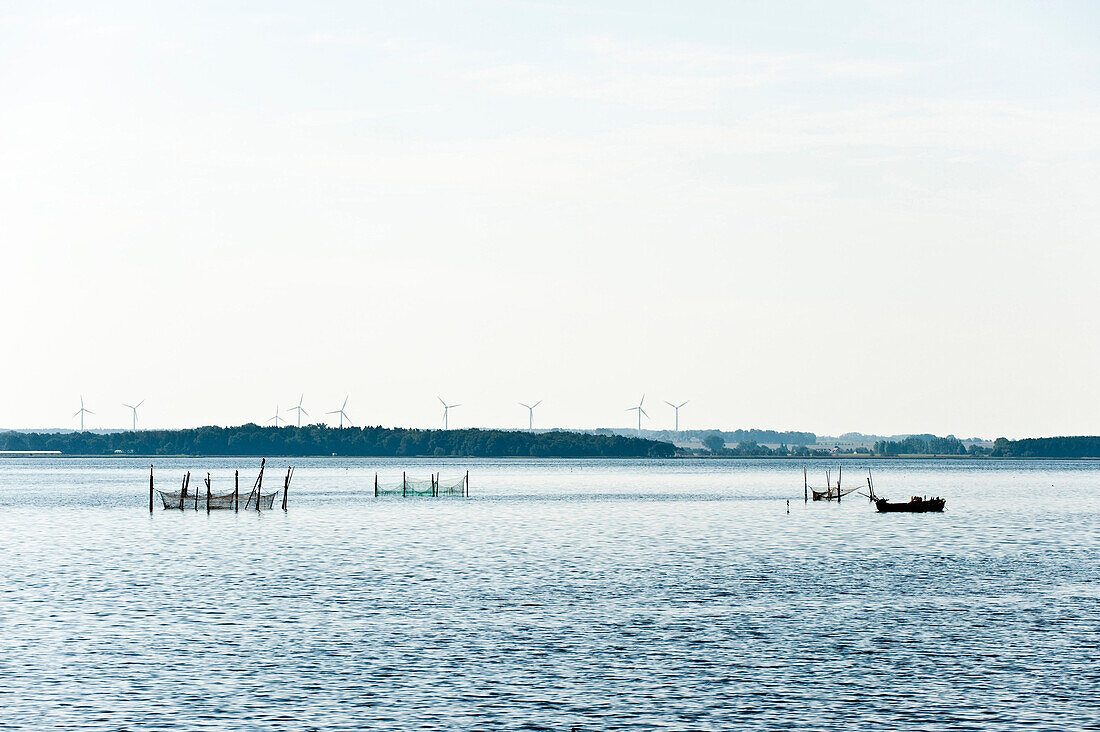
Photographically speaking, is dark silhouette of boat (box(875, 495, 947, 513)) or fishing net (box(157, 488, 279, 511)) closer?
dark silhouette of boat (box(875, 495, 947, 513))

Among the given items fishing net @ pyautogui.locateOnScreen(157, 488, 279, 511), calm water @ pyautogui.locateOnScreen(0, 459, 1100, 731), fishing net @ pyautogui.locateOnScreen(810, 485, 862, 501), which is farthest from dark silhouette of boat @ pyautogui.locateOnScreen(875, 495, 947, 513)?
fishing net @ pyautogui.locateOnScreen(157, 488, 279, 511)

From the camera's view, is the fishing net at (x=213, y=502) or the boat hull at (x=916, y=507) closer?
the boat hull at (x=916, y=507)

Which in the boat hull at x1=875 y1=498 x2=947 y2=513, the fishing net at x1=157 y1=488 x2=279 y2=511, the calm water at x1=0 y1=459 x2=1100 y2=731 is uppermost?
the fishing net at x1=157 y1=488 x2=279 y2=511

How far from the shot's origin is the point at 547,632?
5488 cm

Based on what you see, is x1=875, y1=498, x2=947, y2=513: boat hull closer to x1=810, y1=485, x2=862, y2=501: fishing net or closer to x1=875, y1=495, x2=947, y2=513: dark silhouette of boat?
x1=875, y1=495, x2=947, y2=513: dark silhouette of boat

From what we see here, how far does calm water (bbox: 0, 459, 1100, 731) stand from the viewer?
4016 centimetres

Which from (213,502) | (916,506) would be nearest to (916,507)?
(916,506)

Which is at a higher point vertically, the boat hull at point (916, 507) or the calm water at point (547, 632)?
the boat hull at point (916, 507)

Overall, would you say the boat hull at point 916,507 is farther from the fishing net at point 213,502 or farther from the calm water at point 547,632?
the fishing net at point 213,502

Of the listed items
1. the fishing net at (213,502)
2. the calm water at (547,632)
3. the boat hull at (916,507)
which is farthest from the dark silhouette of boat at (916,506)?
the fishing net at (213,502)

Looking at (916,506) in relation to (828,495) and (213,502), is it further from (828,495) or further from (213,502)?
(213,502)

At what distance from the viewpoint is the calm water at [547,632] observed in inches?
1581

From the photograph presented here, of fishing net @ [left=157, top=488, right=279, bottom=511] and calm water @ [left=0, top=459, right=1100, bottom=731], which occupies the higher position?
fishing net @ [left=157, top=488, right=279, bottom=511]

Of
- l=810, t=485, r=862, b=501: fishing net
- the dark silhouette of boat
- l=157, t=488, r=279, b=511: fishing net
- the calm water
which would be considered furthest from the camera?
l=810, t=485, r=862, b=501: fishing net
